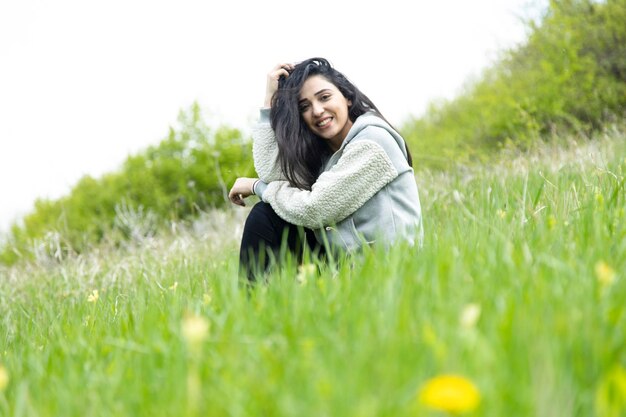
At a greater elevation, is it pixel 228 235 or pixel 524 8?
pixel 524 8

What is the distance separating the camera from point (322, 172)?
149 inches

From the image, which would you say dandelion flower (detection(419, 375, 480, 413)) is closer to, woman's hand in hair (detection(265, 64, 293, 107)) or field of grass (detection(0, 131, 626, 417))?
field of grass (detection(0, 131, 626, 417))

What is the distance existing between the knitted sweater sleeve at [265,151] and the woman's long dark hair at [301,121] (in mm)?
58

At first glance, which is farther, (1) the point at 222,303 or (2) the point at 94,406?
(1) the point at 222,303

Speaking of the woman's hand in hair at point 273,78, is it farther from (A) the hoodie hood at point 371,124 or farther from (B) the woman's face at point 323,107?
(A) the hoodie hood at point 371,124

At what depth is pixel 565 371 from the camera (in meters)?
1.14

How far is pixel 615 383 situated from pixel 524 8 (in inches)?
456

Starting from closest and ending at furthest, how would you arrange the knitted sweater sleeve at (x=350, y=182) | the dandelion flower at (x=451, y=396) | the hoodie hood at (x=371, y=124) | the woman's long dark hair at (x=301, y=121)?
1. the dandelion flower at (x=451, y=396)
2. the knitted sweater sleeve at (x=350, y=182)
3. the hoodie hood at (x=371, y=124)
4. the woman's long dark hair at (x=301, y=121)

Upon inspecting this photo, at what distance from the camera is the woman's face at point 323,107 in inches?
Result: 148

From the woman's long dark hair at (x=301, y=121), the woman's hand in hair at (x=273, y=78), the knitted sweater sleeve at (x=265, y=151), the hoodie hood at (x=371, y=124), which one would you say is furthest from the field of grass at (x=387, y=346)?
the woman's hand in hair at (x=273, y=78)

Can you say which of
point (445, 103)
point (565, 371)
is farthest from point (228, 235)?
point (445, 103)

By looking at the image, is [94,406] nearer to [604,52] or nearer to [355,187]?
[355,187]

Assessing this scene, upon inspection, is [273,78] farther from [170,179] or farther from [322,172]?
[170,179]

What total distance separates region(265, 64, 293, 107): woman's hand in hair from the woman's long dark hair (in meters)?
0.04
